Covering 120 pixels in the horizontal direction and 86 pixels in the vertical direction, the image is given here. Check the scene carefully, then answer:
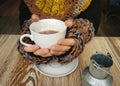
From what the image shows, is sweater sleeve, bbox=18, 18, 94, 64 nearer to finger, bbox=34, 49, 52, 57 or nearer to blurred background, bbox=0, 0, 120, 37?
finger, bbox=34, 49, 52, 57

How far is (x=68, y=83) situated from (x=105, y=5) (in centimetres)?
221

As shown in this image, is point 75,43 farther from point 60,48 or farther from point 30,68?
point 30,68

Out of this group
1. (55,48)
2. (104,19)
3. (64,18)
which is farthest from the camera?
(104,19)

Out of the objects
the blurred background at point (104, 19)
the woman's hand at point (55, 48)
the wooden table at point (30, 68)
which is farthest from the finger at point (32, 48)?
the blurred background at point (104, 19)

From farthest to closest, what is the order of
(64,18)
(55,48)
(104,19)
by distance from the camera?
1. (104,19)
2. (64,18)
3. (55,48)

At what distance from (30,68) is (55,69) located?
0.08 meters

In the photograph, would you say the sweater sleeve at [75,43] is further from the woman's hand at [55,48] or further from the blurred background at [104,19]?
the blurred background at [104,19]

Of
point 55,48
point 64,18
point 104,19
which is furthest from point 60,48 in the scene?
point 104,19

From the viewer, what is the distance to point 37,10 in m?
0.59

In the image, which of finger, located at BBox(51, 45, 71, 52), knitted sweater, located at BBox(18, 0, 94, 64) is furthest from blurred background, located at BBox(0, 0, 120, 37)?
finger, located at BBox(51, 45, 71, 52)

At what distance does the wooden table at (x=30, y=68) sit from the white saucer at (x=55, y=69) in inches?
0.4

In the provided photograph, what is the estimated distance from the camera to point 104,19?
8.18 feet

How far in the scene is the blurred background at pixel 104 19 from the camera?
86.3 inches

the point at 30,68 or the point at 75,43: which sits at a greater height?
the point at 75,43
